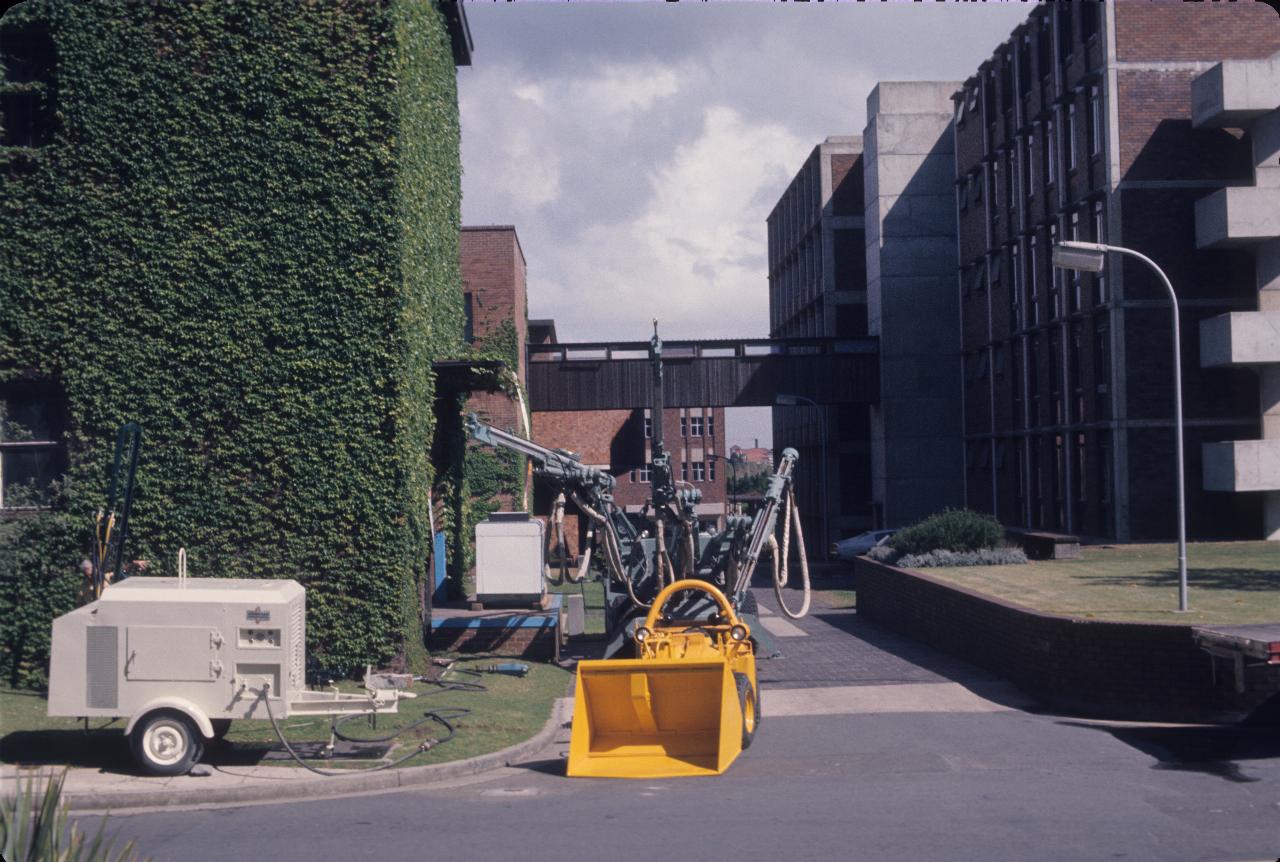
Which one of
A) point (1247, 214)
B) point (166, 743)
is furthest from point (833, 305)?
point (166, 743)

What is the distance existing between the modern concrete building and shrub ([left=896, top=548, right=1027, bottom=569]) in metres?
9.17

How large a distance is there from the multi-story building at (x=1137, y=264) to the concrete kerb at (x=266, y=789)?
90.7 ft

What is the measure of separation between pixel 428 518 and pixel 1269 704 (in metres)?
12.5

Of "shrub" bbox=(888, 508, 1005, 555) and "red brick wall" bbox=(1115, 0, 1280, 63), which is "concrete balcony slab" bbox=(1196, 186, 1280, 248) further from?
"shrub" bbox=(888, 508, 1005, 555)

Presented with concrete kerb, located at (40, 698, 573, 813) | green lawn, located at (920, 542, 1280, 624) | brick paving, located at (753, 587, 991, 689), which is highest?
green lawn, located at (920, 542, 1280, 624)

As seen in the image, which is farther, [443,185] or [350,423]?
[443,185]

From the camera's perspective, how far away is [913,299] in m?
51.9

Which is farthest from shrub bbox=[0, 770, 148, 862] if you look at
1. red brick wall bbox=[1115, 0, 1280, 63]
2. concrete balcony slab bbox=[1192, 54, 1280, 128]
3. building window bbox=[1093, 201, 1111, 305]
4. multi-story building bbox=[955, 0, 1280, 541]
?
red brick wall bbox=[1115, 0, 1280, 63]

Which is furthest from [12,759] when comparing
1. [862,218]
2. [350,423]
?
[862,218]

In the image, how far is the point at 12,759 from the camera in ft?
40.6

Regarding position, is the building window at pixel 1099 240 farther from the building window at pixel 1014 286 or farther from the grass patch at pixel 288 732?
the grass patch at pixel 288 732

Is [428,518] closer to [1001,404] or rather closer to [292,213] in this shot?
[292,213]

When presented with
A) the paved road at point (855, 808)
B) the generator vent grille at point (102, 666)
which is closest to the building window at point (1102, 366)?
the paved road at point (855, 808)

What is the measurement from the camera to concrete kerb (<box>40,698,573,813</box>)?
1103 centimetres
